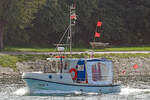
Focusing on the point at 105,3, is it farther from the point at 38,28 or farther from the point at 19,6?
the point at 19,6

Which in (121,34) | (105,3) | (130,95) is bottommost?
(130,95)

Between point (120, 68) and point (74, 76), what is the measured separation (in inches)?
777

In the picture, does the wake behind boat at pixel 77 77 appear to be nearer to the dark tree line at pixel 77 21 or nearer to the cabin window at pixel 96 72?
the cabin window at pixel 96 72

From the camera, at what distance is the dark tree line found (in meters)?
65.9

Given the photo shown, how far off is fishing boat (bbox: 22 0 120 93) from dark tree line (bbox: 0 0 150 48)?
2578 centimetres

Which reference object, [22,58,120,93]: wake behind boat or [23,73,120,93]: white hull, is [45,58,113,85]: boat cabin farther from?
[23,73,120,93]: white hull

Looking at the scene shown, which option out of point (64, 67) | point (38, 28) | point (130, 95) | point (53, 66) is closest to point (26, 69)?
point (53, 66)

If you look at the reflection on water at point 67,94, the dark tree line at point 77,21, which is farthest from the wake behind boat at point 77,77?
the dark tree line at point 77,21

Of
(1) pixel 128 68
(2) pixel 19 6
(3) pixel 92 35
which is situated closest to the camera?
(1) pixel 128 68

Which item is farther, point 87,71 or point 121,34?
point 121,34

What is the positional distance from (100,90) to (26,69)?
1731 cm

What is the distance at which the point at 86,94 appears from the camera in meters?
37.8

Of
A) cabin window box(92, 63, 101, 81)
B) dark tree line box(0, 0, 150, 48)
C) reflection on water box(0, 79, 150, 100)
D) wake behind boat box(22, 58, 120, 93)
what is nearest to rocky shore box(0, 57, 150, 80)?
reflection on water box(0, 79, 150, 100)

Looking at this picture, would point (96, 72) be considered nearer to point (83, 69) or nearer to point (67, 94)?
point (83, 69)
